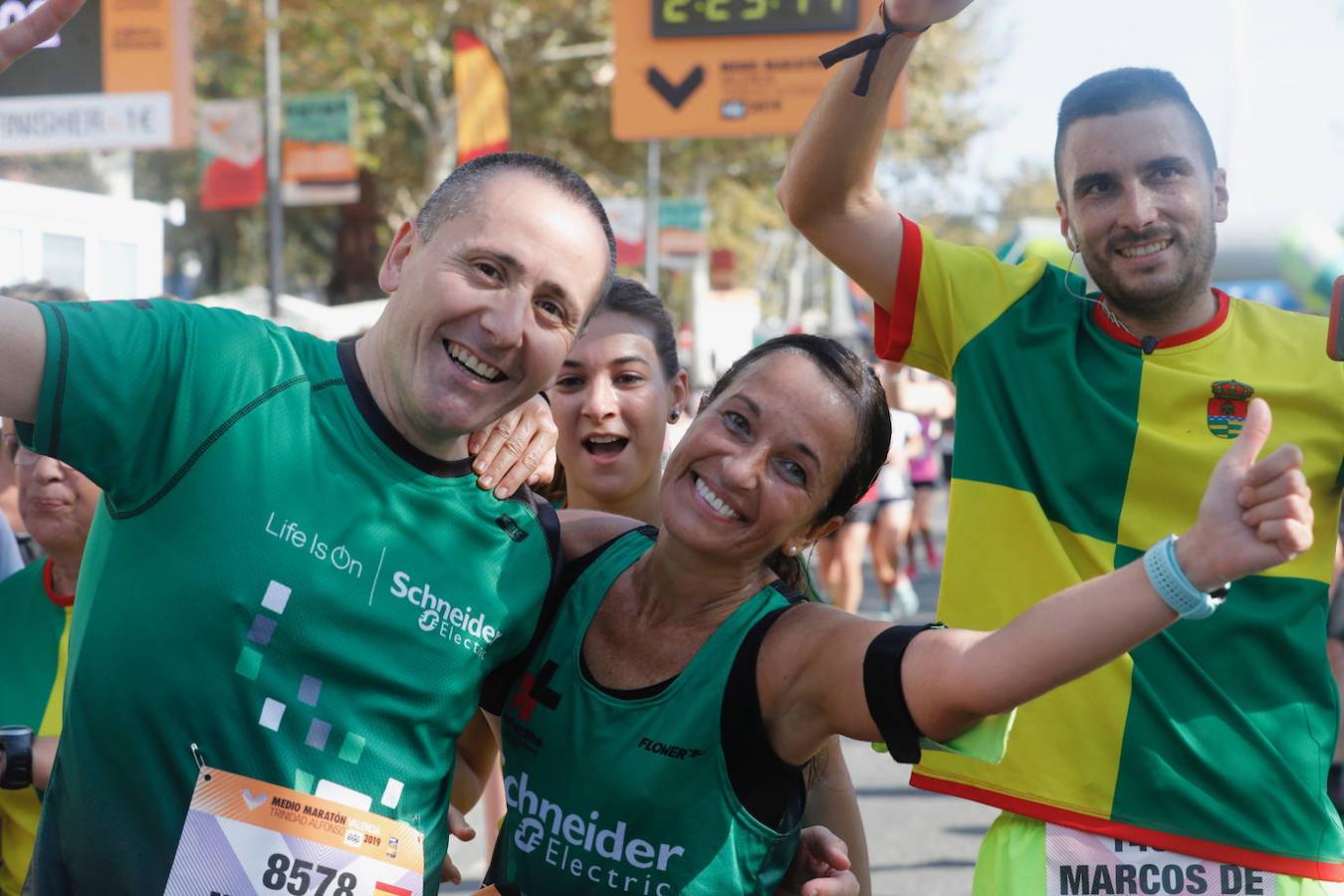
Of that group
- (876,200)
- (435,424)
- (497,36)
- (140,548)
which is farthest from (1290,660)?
(497,36)

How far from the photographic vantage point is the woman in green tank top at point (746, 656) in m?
2.07

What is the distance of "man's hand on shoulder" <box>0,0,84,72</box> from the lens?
2137 millimetres

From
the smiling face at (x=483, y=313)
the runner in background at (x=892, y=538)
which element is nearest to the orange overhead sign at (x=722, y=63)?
the runner in background at (x=892, y=538)

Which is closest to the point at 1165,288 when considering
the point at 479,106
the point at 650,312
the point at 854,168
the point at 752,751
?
the point at 854,168

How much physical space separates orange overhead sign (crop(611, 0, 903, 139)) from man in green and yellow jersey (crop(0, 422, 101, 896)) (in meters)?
9.53

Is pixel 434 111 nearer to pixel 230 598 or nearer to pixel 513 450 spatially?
pixel 513 450

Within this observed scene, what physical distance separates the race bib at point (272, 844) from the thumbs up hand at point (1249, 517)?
1.23 m

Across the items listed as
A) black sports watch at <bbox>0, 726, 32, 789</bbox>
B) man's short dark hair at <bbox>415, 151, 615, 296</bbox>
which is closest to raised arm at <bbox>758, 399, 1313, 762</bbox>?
man's short dark hair at <bbox>415, 151, 615, 296</bbox>

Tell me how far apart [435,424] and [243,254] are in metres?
43.1

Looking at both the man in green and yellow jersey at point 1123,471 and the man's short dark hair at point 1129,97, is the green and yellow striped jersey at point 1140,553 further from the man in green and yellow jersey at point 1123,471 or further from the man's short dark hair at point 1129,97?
the man's short dark hair at point 1129,97

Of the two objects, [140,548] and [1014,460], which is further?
[1014,460]

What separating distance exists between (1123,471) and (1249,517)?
2.84ft

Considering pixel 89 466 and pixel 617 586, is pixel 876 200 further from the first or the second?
pixel 89 466

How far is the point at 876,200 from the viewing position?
2930 mm
